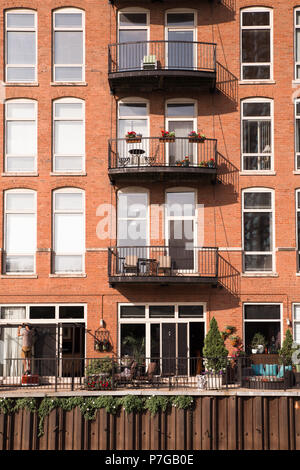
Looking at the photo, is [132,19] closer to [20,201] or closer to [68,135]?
[68,135]

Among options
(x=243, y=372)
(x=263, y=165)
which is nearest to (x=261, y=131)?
(x=263, y=165)

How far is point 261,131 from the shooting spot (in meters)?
22.3

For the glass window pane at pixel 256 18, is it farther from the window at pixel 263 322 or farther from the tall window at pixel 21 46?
the window at pixel 263 322

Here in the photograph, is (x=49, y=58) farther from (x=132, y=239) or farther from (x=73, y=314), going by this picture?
(x=73, y=314)

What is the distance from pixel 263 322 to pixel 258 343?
725 millimetres

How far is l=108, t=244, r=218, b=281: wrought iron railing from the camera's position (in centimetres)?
2148

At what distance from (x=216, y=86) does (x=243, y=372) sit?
31.4ft

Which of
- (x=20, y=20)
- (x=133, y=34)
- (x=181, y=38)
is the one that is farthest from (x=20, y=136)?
(x=181, y=38)

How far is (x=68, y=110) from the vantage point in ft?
73.8

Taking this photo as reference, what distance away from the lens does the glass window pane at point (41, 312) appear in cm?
2186

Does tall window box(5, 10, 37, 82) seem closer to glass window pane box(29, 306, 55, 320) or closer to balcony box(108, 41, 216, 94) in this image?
balcony box(108, 41, 216, 94)

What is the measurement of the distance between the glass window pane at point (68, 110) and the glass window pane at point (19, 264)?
4933 millimetres

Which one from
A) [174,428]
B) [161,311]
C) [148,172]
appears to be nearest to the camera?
[174,428]

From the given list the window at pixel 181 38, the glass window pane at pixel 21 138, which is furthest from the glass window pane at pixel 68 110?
the window at pixel 181 38
